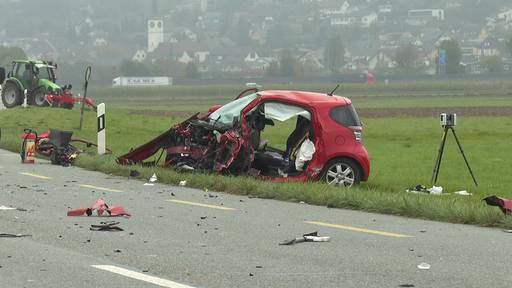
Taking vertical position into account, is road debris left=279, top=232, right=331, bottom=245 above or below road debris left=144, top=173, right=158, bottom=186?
above

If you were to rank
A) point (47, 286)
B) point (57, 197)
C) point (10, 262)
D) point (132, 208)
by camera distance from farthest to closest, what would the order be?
point (57, 197) → point (132, 208) → point (10, 262) → point (47, 286)

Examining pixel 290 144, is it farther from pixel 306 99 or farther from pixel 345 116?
pixel 345 116

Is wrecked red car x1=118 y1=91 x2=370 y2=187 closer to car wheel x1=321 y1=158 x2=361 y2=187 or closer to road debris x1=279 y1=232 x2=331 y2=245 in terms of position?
car wheel x1=321 y1=158 x2=361 y2=187

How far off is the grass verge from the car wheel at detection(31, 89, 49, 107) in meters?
6.38

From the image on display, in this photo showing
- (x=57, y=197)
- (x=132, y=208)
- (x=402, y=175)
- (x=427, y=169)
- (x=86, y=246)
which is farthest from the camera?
(x=427, y=169)

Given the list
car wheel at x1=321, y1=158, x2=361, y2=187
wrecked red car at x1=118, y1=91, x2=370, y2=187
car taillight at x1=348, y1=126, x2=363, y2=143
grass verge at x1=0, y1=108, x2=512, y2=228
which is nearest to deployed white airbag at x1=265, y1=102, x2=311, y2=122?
wrecked red car at x1=118, y1=91, x2=370, y2=187

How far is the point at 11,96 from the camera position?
54094 mm

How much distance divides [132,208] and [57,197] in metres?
1.76

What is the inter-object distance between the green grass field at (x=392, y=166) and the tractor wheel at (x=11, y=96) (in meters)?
7.15

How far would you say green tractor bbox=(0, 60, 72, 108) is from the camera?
53.4 m

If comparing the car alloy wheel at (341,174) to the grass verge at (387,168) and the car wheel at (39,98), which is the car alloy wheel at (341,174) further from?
the car wheel at (39,98)

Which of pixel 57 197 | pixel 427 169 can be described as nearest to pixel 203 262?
pixel 57 197

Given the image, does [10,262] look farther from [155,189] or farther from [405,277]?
[155,189]

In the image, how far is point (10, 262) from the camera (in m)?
10.1
